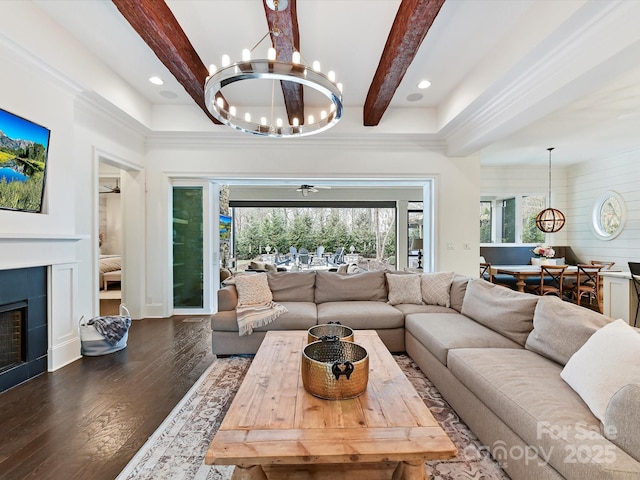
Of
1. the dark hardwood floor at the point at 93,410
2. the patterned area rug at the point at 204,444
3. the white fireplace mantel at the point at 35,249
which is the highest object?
the white fireplace mantel at the point at 35,249

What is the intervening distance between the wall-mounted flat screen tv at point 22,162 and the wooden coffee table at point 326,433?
8.74 ft

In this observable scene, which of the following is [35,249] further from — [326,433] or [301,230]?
[301,230]

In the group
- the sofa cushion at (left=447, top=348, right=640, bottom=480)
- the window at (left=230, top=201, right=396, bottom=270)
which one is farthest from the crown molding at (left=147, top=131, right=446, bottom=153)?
the window at (left=230, top=201, right=396, bottom=270)

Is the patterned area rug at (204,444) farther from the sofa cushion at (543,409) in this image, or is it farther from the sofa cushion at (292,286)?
the sofa cushion at (292,286)

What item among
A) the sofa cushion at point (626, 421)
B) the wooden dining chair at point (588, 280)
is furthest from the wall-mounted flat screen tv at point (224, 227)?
the wooden dining chair at point (588, 280)

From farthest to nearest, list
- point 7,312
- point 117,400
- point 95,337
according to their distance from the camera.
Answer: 1. point 95,337
2. point 7,312
3. point 117,400

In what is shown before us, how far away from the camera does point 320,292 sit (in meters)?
4.07

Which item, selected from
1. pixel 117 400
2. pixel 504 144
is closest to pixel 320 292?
pixel 117 400

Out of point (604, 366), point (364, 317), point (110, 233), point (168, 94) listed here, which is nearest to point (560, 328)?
point (604, 366)

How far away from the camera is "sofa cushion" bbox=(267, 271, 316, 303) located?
400cm

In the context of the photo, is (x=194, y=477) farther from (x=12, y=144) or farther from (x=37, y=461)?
Answer: (x=12, y=144)

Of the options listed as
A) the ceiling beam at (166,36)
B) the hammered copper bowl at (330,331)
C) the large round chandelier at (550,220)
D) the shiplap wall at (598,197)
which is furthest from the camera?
the large round chandelier at (550,220)

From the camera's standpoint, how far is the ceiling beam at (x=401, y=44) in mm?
2421

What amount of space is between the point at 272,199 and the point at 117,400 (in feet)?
24.0
